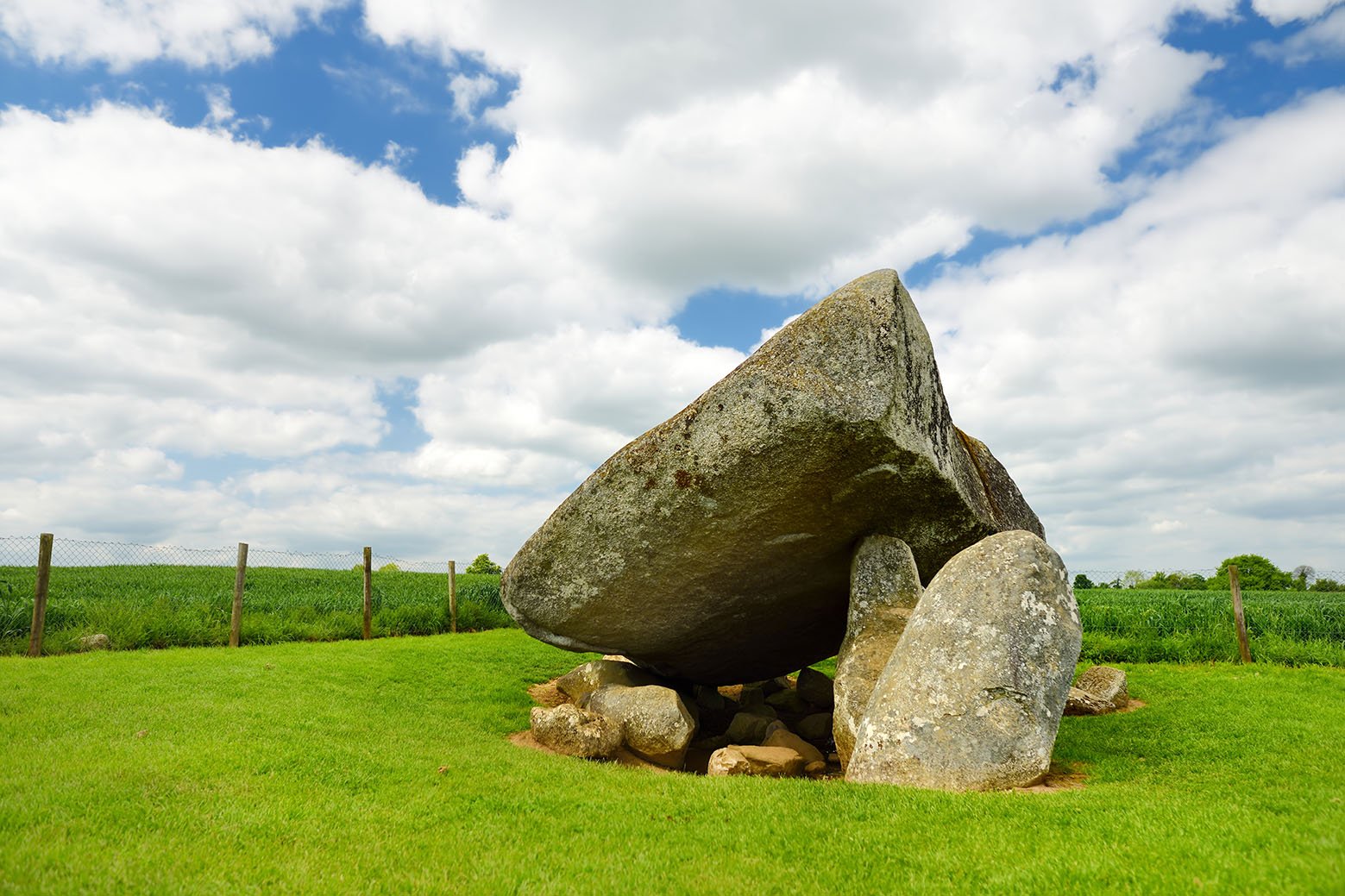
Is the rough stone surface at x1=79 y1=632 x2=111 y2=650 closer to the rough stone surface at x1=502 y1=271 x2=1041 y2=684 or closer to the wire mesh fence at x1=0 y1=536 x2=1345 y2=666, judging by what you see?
the wire mesh fence at x1=0 y1=536 x2=1345 y2=666

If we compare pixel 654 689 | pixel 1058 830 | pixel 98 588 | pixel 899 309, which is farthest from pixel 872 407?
pixel 98 588

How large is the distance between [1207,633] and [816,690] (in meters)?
11.1

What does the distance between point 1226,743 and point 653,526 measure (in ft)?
25.1

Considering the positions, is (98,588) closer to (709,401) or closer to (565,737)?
(565,737)

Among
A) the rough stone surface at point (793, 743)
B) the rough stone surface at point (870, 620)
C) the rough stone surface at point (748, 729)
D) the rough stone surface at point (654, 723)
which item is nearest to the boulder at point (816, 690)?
the rough stone surface at point (748, 729)

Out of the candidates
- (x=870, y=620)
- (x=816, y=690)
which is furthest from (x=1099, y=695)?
(x=870, y=620)

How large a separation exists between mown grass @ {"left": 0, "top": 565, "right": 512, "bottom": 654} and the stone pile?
10.6 metres

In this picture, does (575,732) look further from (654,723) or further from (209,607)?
(209,607)

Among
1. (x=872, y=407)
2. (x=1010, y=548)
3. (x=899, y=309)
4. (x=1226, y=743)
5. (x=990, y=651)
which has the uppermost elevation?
(x=899, y=309)

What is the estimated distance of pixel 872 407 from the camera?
366 inches

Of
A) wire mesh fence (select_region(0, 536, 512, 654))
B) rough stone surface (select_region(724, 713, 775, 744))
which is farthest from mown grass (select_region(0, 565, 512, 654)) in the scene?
rough stone surface (select_region(724, 713, 775, 744))

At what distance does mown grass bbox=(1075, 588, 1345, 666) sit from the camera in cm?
1783

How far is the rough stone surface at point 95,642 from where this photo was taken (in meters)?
17.5

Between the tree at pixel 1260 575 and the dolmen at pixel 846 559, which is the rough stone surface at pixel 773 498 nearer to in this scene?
the dolmen at pixel 846 559
